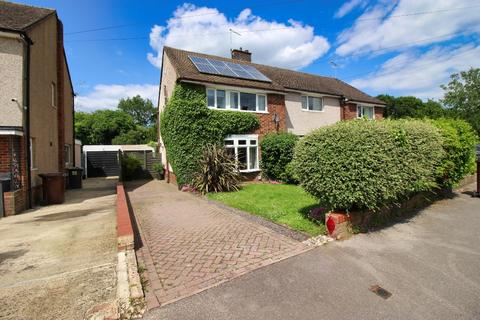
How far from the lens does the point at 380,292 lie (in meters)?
3.30

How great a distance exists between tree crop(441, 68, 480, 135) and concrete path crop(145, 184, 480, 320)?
40718 millimetres

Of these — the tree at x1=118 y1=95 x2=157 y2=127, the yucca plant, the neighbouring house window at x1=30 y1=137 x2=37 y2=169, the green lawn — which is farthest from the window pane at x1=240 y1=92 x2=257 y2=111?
the tree at x1=118 y1=95 x2=157 y2=127

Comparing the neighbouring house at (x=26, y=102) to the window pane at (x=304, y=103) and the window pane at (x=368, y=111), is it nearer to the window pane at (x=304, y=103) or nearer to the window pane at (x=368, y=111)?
the window pane at (x=304, y=103)

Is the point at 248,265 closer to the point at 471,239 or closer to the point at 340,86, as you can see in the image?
the point at 471,239

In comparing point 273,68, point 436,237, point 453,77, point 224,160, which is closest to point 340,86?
point 273,68

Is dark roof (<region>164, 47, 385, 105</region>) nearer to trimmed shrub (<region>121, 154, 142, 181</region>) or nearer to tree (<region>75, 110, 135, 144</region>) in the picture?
trimmed shrub (<region>121, 154, 142, 181</region>)

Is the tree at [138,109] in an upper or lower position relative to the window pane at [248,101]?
upper

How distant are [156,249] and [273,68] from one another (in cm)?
1813

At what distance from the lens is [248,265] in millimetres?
4051

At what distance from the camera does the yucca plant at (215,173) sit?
11008 mm

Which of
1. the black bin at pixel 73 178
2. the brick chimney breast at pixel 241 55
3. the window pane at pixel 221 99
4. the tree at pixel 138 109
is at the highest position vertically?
the tree at pixel 138 109

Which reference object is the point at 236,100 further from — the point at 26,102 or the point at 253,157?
the point at 26,102

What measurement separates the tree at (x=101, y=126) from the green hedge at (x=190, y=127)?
37.7 metres

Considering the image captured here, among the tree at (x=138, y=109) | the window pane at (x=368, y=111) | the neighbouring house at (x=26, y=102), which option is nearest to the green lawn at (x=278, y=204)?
the neighbouring house at (x=26, y=102)
